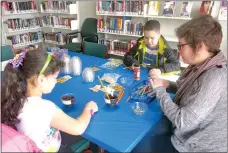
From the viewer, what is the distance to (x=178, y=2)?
285 cm

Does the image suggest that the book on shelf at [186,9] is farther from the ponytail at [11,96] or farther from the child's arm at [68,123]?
the ponytail at [11,96]

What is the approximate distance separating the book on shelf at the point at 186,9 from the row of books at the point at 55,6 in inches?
89.3

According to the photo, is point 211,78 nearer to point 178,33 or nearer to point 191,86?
point 191,86

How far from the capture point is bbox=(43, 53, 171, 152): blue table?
34.9 inches

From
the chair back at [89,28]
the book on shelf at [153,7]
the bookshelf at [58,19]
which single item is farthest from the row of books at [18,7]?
the book on shelf at [153,7]

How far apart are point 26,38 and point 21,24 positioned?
0.35 meters

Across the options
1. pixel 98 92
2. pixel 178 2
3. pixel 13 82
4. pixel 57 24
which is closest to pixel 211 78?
pixel 98 92

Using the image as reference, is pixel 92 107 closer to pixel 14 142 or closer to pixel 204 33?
pixel 14 142

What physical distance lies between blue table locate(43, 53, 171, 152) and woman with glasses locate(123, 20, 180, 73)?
624 millimetres

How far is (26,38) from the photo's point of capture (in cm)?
439

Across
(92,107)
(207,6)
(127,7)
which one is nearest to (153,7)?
(127,7)

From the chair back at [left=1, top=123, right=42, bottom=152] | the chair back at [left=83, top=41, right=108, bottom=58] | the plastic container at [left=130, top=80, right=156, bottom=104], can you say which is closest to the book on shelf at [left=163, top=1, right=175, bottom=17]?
the chair back at [left=83, top=41, right=108, bottom=58]

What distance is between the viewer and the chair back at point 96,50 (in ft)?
7.34

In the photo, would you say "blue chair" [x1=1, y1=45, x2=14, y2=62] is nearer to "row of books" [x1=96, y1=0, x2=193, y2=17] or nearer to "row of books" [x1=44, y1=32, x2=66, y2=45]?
"row of books" [x1=96, y1=0, x2=193, y2=17]
